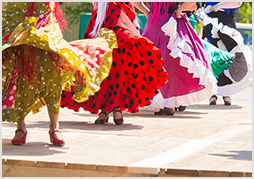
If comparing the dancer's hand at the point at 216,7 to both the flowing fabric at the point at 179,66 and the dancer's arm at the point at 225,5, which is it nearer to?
the dancer's arm at the point at 225,5

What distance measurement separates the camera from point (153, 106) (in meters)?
6.90

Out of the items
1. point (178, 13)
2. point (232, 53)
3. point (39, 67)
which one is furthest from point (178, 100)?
point (39, 67)

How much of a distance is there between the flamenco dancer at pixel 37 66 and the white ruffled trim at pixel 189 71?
2.58 metres

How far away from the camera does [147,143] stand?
4.45 metres

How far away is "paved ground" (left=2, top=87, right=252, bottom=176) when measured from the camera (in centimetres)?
360

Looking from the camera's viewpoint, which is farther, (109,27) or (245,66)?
(245,66)

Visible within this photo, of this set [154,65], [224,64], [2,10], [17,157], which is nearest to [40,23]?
[2,10]

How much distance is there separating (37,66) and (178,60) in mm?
3116

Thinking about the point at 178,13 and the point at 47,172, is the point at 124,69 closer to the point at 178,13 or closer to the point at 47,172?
the point at 178,13

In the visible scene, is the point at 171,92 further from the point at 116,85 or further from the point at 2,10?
the point at 2,10

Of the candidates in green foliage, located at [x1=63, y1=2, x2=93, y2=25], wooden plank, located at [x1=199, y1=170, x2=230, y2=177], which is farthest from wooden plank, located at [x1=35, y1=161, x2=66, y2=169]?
green foliage, located at [x1=63, y1=2, x2=93, y2=25]

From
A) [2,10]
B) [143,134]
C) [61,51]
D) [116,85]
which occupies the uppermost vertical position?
[2,10]

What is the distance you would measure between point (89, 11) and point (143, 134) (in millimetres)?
15871

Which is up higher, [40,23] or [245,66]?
[40,23]
